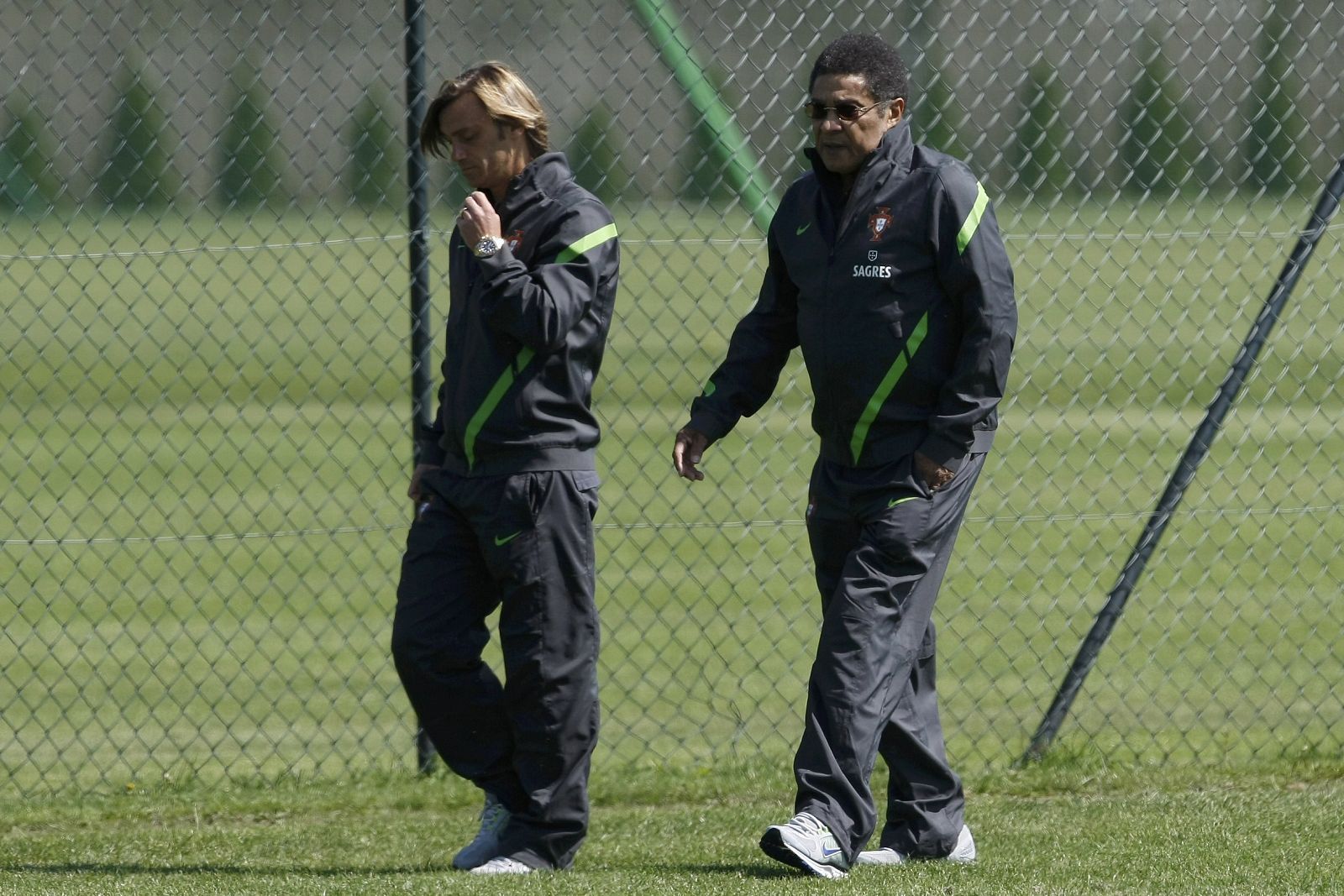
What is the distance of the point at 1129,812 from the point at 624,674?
2625 mm

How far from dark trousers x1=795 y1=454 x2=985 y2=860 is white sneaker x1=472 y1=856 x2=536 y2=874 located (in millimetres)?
701

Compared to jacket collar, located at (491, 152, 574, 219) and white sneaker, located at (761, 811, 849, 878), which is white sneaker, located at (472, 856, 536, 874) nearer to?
white sneaker, located at (761, 811, 849, 878)

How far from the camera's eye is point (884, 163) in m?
3.76

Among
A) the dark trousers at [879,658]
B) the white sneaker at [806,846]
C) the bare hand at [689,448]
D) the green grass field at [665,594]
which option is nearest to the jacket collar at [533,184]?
the bare hand at [689,448]

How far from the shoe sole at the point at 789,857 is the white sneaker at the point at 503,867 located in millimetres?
639

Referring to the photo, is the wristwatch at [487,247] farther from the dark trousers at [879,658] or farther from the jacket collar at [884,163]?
the dark trousers at [879,658]

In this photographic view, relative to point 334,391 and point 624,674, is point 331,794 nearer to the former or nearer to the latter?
point 624,674

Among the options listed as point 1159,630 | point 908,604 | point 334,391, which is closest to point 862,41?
point 908,604

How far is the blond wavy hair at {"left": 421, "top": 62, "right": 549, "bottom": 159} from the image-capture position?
3.88 metres

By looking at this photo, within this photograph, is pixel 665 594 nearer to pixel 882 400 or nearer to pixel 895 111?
pixel 882 400

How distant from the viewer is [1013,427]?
42.7 ft

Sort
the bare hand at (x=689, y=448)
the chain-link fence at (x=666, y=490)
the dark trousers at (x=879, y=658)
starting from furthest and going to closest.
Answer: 1. the chain-link fence at (x=666, y=490)
2. the bare hand at (x=689, y=448)
3. the dark trousers at (x=879, y=658)

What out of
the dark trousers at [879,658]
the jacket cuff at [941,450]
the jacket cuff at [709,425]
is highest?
the jacket cuff at [941,450]

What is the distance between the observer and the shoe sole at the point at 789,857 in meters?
3.53
